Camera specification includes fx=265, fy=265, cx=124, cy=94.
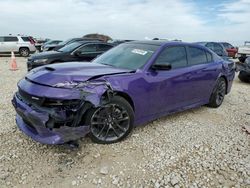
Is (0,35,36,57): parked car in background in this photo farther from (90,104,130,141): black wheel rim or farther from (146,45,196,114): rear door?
(90,104,130,141): black wheel rim

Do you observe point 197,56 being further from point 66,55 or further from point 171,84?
→ point 66,55

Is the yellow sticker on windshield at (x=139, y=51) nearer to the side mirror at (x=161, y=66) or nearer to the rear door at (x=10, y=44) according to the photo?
the side mirror at (x=161, y=66)

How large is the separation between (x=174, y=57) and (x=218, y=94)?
1.88m

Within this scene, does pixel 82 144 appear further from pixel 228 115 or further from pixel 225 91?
pixel 225 91

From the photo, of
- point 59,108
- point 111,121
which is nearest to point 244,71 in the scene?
point 111,121

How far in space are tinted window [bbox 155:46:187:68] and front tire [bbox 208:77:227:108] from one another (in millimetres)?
1393

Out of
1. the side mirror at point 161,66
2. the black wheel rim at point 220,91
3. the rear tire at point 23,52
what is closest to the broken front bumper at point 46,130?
the side mirror at point 161,66

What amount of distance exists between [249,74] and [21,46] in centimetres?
1728

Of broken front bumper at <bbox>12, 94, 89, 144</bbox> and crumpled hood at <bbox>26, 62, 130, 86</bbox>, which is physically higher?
crumpled hood at <bbox>26, 62, 130, 86</bbox>

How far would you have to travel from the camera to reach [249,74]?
10.2 m

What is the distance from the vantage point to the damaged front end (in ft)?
10.9

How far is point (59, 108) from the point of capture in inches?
134

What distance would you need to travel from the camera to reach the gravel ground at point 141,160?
10.2 feet

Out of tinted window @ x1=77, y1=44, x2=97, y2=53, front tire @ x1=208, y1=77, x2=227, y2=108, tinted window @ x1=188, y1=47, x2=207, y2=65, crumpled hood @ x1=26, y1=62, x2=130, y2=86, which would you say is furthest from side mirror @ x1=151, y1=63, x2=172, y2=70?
tinted window @ x1=77, y1=44, x2=97, y2=53
